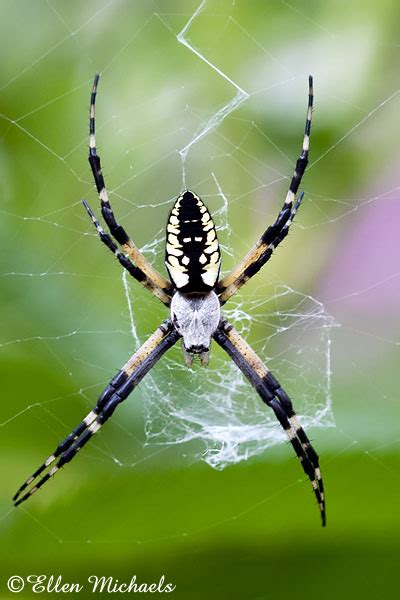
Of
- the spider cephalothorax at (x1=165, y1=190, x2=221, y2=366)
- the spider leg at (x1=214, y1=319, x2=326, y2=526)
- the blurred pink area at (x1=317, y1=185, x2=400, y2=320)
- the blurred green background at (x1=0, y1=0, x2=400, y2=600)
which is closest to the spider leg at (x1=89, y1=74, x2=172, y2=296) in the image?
the spider cephalothorax at (x1=165, y1=190, x2=221, y2=366)

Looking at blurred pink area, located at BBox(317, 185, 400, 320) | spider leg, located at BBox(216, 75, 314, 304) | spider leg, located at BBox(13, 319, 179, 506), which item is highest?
blurred pink area, located at BBox(317, 185, 400, 320)

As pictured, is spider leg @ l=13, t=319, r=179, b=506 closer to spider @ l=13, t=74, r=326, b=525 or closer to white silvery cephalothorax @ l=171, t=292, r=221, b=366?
spider @ l=13, t=74, r=326, b=525

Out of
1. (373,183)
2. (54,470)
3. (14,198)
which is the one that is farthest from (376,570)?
(14,198)

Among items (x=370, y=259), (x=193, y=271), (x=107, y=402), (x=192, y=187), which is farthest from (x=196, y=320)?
(x=370, y=259)

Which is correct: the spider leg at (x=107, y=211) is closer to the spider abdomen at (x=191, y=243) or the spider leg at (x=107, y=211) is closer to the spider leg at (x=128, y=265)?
the spider leg at (x=128, y=265)

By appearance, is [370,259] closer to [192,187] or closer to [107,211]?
[192,187]

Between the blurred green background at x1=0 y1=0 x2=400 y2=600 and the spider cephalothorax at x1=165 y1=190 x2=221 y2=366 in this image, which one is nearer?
the spider cephalothorax at x1=165 y1=190 x2=221 y2=366
